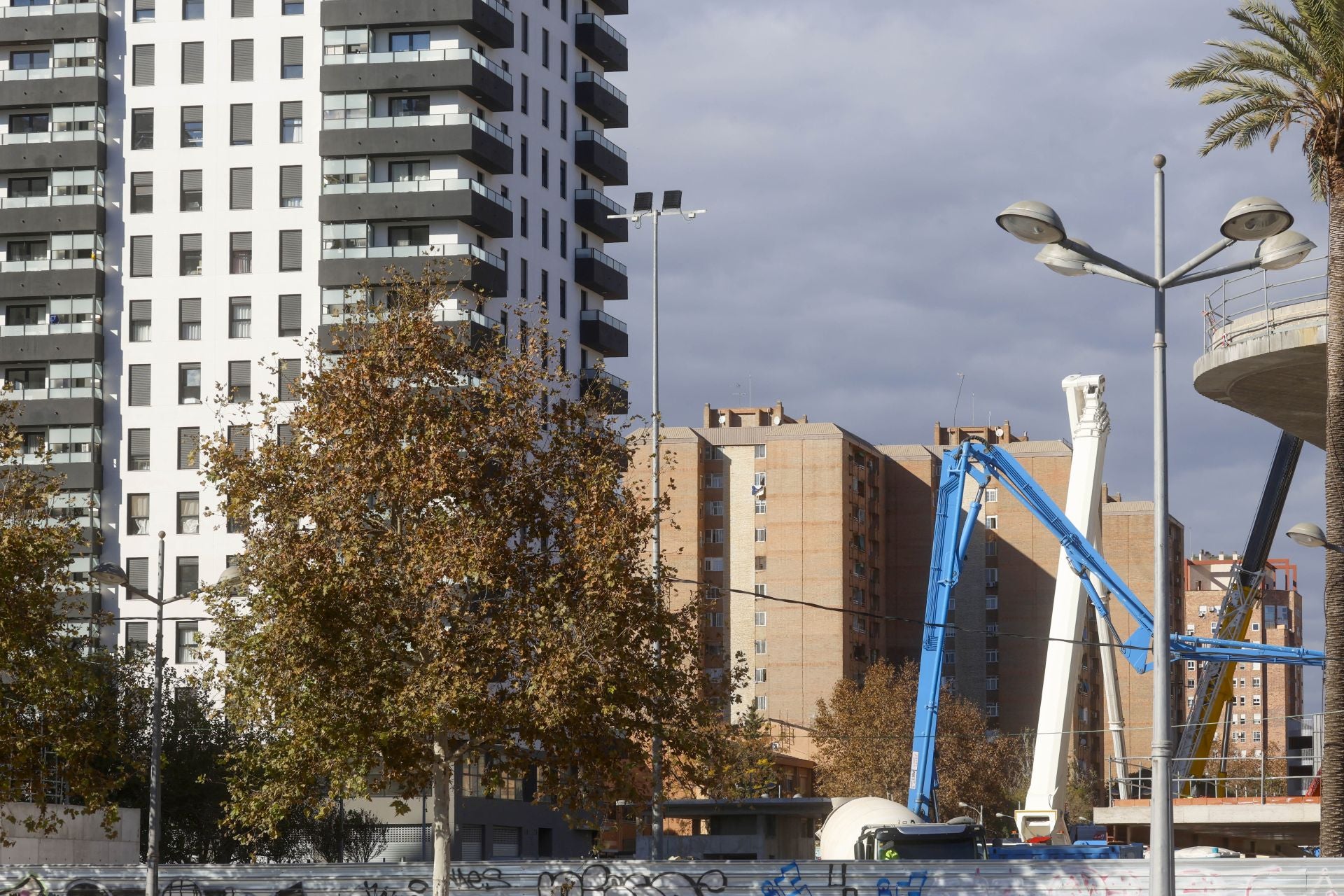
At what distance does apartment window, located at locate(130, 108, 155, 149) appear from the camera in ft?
251

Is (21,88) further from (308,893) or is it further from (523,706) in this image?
(523,706)

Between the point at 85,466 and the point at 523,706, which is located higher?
the point at 85,466

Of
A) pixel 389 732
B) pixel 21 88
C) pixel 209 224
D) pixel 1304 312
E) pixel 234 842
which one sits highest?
pixel 21 88

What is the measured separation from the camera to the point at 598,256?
271 feet

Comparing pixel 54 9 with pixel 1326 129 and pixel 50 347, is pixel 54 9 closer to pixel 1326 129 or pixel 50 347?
pixel 50 347

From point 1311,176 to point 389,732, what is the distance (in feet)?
57.3

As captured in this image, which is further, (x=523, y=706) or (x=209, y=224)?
(x=209, y=224)

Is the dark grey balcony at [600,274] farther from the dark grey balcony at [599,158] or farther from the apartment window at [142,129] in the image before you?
the apartment window at [142,129]

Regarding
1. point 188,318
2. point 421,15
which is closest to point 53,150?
point 188,318

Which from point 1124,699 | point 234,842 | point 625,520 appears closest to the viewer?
point 625,520

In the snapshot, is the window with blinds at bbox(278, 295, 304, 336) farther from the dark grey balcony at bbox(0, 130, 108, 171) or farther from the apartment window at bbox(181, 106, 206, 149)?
the dark grey balcony at bbox(0, 130, 108, 171)

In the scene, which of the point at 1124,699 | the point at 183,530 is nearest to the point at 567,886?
the point at 183,530

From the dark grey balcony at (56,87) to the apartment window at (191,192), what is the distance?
15.4 ft

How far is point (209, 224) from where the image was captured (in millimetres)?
75875
